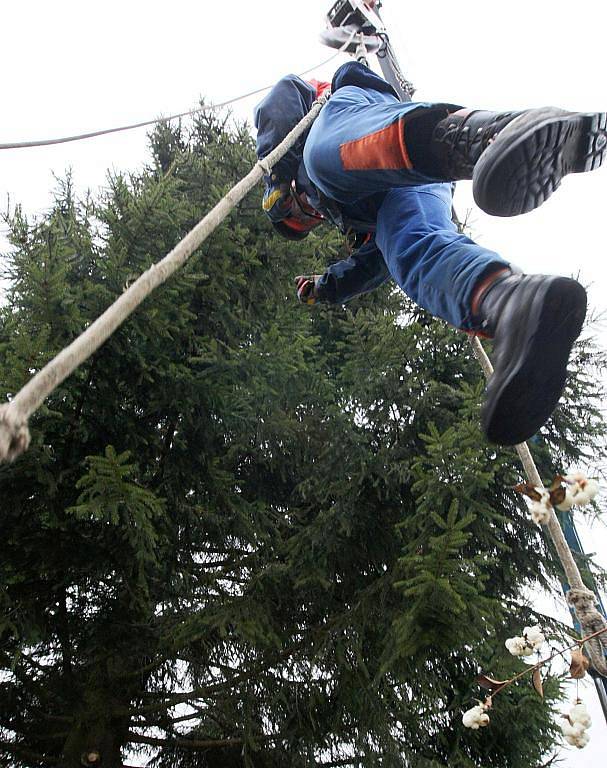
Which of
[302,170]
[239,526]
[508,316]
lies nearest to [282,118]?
[302,170]

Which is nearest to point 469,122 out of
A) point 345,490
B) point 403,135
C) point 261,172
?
point 403,135

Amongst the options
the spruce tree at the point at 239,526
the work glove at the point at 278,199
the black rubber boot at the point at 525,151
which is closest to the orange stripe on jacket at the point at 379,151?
the black rubber boot at the point at 525,151

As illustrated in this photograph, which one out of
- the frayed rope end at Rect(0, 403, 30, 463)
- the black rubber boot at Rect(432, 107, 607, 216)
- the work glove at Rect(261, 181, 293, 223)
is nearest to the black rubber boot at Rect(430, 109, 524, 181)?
the black rubber boot at Rect(432, 107, 607, 216)

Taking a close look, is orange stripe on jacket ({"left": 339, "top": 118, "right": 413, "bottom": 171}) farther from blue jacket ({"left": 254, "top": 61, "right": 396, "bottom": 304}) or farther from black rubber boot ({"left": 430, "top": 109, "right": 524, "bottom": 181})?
blue jacket ({"left": 254, "top": 61, "right": 396, "bottom": 304})

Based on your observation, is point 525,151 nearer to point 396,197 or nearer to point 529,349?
point 529,349

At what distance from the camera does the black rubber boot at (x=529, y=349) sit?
132cm

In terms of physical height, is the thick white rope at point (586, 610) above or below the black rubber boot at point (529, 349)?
below

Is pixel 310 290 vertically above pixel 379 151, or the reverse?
pixel 310 290

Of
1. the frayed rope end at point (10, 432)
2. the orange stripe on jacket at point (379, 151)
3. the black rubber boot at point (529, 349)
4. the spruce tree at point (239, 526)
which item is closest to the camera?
the frayed rope end at point (10, 432)

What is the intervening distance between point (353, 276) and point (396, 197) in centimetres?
50

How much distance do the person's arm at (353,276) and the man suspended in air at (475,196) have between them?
7.3 inches

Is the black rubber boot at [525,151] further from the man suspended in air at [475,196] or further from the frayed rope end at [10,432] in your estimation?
the frayed rope end at [10,432]

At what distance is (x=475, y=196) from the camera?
4.56 ft

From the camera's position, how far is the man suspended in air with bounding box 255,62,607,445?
133 cm
